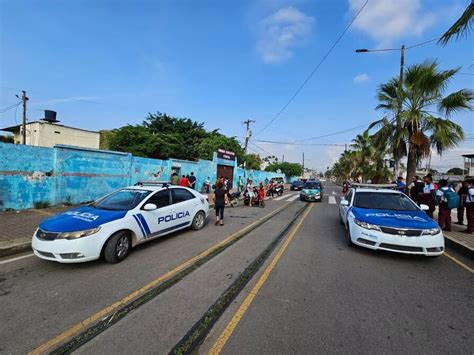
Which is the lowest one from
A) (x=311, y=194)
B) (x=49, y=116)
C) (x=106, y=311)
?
(x=106, y=311)

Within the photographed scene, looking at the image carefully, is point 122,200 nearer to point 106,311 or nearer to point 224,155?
point 106,311

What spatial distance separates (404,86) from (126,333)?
13.2 metres

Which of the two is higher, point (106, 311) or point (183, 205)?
point (183, 205)

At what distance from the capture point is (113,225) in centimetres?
449

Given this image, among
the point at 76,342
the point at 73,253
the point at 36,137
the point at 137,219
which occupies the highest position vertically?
the point at 36,137

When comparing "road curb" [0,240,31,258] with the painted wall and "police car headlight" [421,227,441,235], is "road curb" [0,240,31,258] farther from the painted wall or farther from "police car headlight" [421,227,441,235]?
"police car headlight" [421,227,441,235]

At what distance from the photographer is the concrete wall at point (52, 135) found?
1211 inches

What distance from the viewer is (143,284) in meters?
3.71

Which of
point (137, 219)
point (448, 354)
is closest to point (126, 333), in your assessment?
point (137, 219)

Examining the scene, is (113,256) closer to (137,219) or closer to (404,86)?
(137,219)

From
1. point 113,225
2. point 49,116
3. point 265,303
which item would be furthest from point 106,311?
point 49,116

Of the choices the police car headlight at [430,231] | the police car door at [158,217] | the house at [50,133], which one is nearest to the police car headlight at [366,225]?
the police car headlight at [430,231]

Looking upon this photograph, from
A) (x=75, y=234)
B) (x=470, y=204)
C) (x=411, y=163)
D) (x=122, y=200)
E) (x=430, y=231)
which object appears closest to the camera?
(x=75, y=234)

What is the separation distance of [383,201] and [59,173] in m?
11.8
